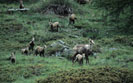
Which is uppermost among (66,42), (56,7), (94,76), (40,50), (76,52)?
(56,7)

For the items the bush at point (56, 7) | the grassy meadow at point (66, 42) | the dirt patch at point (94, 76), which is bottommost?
the grassy meadow at point (66, 42)

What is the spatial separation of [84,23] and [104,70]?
1230 centimetres

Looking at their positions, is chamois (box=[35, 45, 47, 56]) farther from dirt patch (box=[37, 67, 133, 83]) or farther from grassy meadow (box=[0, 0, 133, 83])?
dirt patch (box=[37, 67, 133, 83])

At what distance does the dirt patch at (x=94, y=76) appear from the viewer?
35.9 ft

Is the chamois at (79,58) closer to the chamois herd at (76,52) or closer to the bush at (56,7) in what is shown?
the chamois herd at (76,52)

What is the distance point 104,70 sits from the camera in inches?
473

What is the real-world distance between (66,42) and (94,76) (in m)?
7.39

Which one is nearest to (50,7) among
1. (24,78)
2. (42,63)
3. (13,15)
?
(13,15)

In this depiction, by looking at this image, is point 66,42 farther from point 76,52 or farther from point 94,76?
point 94,76

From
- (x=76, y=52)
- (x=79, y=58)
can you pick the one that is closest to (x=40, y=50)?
(x=76, y=52)

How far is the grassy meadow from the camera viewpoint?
38.2 ft

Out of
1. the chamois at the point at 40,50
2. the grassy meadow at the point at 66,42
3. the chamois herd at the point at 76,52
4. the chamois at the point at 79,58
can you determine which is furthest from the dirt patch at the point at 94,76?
the chamois at the point at 40,50

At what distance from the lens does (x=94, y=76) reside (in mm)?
11211

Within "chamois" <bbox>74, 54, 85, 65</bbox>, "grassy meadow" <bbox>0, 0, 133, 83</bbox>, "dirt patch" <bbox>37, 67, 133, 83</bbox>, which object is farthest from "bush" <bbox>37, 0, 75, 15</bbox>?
"dirt patch" <bbox>37, 67, 133, 83</bbox>
